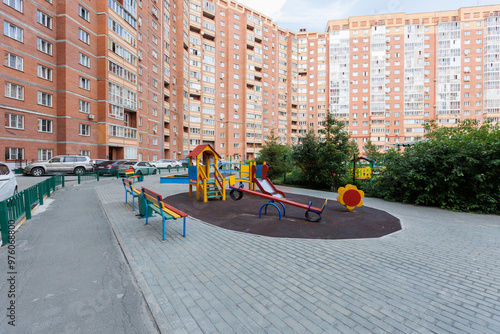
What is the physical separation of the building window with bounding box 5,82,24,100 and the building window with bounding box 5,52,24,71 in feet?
5.76

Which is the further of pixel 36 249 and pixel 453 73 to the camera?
pixel 453 73

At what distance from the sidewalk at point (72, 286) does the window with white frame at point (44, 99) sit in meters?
27.3

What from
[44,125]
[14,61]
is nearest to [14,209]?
[44,125]

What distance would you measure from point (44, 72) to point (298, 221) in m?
33.4

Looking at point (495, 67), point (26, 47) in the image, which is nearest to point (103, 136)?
point (26, 47)

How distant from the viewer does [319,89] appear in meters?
80.8

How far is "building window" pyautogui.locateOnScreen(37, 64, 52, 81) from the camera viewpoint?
26.0 m

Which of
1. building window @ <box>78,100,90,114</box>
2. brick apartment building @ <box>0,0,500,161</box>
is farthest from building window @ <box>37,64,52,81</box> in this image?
building window @ <box>78,100,90,114</box>

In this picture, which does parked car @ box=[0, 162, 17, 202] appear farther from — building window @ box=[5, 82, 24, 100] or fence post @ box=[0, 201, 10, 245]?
building window @ box=[5, 82, 24, 100]

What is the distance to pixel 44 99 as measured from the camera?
26.5 m

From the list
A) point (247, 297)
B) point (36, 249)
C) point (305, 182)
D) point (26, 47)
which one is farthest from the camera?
point (26, 47)

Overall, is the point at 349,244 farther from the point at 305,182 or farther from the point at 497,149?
the point at 305,182

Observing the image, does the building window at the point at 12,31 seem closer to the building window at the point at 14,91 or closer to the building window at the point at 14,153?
the building window at the point at 14,91

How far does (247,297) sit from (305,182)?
15209mm
